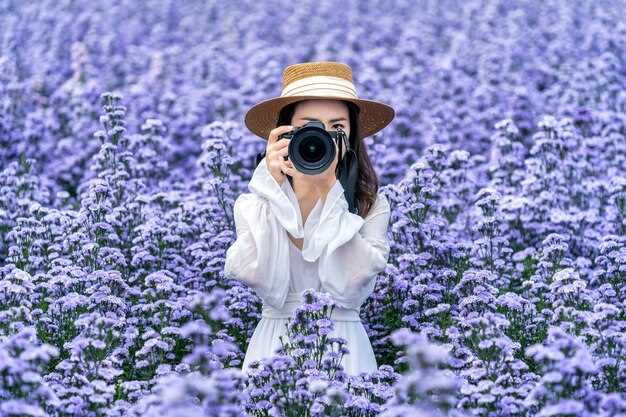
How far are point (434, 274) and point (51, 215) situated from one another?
9.76ft

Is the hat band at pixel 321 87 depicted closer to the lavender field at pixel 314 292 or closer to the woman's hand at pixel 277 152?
the woman's hand at pixel 277 152

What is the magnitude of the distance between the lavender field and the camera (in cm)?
71

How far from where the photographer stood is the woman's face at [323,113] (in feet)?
19.6

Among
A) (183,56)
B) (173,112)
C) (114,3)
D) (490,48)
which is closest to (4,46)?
(183,56)

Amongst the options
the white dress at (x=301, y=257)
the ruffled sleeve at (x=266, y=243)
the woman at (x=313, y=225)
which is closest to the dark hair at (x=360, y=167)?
the woman at (x=313, y=225)

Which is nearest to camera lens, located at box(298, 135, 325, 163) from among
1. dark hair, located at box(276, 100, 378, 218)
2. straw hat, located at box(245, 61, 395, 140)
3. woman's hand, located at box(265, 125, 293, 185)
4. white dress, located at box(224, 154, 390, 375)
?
woman's hand, located at box(265, 125, 293, 185)

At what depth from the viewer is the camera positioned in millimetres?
5363

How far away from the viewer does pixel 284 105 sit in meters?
6.18

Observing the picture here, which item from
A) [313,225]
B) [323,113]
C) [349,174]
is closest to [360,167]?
[349,174]

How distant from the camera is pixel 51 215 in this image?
7.63 m

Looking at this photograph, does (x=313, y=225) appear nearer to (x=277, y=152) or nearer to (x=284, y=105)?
(x=277, y=152)

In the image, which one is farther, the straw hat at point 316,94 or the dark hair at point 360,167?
the dark hair at point 360,167

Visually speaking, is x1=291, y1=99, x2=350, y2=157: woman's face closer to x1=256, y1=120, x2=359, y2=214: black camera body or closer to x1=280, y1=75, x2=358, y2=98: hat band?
x1=280, y1=75, x2=358, y2=98: hat band

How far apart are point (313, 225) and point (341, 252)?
0.92 feet
